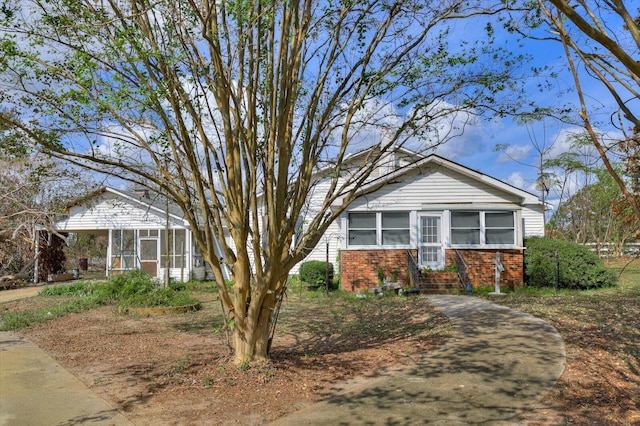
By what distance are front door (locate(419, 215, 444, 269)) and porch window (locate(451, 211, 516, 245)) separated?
0.52m

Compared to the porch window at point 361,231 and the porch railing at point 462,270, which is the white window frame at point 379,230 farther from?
the porch railing at point 462,270

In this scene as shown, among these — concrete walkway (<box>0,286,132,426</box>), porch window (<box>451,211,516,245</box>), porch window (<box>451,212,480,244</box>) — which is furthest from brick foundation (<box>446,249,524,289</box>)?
concrete walkway (<box>0,286,132,426</box>)

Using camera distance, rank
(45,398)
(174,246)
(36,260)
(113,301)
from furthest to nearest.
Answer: (36,260) < (174,246) < (113,301) < (45,398)

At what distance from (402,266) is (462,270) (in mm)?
2064

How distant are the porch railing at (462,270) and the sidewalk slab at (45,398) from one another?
1283cm

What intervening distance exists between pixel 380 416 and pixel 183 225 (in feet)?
67.5

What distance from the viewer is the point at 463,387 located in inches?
250

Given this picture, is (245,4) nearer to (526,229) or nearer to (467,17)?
(467,17)

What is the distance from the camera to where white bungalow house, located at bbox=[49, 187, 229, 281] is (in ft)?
81.0

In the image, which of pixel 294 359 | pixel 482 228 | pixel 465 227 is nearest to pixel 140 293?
pixel 294 359

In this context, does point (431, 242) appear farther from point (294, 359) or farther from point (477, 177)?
point (294, 359)

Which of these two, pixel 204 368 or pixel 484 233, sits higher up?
pixel 484 233

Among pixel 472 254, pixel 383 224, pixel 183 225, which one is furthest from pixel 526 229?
pixel 183 225

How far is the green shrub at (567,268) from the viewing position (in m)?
17.3
